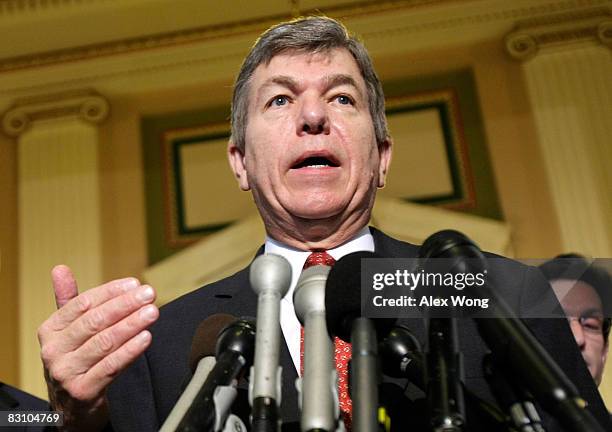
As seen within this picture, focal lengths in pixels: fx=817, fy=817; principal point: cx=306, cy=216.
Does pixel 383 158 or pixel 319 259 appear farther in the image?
pixel 383 158

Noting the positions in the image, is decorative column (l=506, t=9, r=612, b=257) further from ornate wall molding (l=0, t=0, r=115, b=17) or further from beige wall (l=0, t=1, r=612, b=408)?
ornate wall molding (l=0, t=0, r=115, b=17)

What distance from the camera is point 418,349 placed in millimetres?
901

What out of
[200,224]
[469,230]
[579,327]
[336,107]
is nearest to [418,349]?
[336,107]

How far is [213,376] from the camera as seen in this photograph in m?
0.88

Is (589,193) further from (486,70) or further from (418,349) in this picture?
(418,349)

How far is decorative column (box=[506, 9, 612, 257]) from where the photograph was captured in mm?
4520

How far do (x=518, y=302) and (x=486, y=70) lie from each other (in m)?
3.94

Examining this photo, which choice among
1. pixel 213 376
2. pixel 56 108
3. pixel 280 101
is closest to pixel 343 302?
pixel 213 376

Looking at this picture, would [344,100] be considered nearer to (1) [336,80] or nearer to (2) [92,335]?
(1) [336,80]

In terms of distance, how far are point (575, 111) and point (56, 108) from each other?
3180 millimetres

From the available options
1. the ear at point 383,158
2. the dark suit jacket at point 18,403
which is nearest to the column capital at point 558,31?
the ear at point 383,158

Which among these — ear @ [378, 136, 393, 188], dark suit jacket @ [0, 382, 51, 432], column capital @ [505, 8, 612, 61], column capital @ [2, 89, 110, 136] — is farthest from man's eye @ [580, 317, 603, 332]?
column capital @ [2, 89, 110, 136]

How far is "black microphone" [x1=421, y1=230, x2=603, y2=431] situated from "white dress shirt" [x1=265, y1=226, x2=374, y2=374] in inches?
26.0

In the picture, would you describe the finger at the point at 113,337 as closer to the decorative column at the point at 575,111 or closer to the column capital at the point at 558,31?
the decorative column at the point at 575,111
